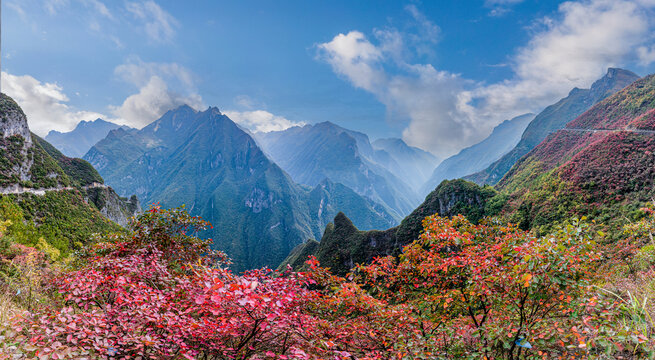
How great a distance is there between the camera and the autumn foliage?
353 cm

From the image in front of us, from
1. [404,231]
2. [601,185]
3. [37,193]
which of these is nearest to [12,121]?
[37,193]

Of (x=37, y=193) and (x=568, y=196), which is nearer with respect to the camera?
(x=568, y=196)

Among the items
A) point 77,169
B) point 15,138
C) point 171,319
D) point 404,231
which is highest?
point 77,169

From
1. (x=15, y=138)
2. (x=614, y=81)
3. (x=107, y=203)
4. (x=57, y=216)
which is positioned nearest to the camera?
(x=57, y=216)

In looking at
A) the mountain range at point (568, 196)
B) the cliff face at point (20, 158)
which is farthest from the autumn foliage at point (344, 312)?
the cliff face at point (20, 158)

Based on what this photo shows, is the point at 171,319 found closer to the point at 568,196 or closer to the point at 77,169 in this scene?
the point at 568,196

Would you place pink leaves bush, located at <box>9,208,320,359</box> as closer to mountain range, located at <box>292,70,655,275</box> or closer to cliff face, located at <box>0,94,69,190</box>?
mountain range, located at <box>292,70,655,275</box>

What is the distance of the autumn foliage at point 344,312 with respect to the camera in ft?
11.6

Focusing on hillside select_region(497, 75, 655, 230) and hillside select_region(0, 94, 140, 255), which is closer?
hillside select_region(497, 75, 655, 230)

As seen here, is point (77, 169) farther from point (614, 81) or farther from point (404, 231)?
point (614, 81)

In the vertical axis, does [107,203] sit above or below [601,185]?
above

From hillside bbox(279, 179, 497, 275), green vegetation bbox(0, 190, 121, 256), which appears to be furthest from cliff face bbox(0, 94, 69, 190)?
hillside bbox(279, 179, 497, 275)

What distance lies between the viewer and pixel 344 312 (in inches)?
248

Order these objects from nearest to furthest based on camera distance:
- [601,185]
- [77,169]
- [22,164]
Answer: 1. [601,185]
2. [22,164]
3. [77,169]
